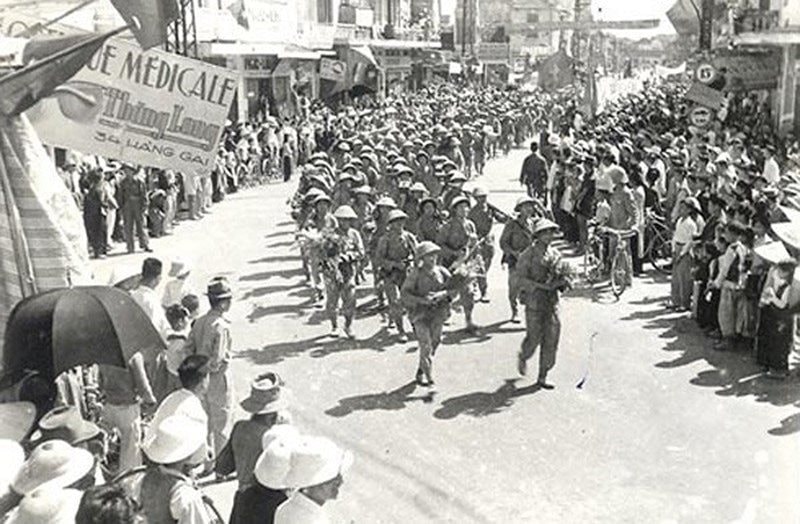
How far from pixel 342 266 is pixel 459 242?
1.39 meters

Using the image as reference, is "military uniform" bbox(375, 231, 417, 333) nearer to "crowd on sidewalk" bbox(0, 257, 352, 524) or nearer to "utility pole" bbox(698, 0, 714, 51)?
"crowd on sidewalk" bbox(0, 257, 352, 524)

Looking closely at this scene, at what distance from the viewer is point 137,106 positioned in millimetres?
7289

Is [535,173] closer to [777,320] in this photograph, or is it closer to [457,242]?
[457,242]

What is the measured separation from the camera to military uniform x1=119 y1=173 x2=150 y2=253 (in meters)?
16.1

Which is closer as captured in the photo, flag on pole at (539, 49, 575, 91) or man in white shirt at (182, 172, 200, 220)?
man in white shirt at (182, 172, 200, 220)

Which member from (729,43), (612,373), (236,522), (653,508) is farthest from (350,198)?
(729,43)

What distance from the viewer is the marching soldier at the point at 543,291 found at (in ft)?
30.3

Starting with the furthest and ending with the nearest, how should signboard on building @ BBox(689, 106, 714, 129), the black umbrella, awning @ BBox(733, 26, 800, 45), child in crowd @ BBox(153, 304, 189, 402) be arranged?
1. awning @ BBox(733, 26, 800, 45)
2. signboard on building @ BBox(689, 106, 714, 129)
3. child in crowd @ BBox(153, 304, 189, 402)
4. the black umbrella

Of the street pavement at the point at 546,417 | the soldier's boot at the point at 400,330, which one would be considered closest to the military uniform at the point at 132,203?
the street pavement at the point at 546,417

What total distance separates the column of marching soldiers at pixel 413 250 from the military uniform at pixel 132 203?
3.29m

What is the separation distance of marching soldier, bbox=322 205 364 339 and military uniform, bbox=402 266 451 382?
5.97 feet

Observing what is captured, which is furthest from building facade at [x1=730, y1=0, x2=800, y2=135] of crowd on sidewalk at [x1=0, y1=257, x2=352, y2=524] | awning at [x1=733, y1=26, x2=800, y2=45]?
crowd on sidewalk at [x1=0, y1=257, x2=352, y2=524]

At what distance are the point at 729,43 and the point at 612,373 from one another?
18617 mm

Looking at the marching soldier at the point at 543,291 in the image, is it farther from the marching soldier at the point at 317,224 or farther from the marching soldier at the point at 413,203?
the marching soldier at the point at 413,203
